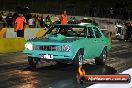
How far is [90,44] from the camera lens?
45.8 feet

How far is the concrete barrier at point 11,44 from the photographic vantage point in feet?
67.4

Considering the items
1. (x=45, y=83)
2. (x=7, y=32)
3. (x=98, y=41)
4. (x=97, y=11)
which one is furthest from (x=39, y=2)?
(x=45, y=83)

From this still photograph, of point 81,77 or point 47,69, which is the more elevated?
point 81,77

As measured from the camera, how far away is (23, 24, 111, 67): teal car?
12695 millimetres

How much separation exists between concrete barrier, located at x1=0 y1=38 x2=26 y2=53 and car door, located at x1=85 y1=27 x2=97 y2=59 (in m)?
7.26

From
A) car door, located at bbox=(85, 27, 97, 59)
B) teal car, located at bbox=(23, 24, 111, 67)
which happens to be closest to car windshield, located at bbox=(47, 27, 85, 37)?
teal car, located at bbox=(23, 24, 111, 67)

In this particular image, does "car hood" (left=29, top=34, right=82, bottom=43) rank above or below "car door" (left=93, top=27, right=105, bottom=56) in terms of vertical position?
above

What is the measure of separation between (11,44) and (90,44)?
8.04 m

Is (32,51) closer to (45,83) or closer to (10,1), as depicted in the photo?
(45,83)

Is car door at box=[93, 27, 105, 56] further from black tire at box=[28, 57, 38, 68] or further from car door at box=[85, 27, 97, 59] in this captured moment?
black tire at box=[28, 57, 38, 68]

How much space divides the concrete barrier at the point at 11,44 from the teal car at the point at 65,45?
686 centimetres

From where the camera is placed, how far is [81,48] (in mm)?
13219

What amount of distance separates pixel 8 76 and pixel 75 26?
11.7ft

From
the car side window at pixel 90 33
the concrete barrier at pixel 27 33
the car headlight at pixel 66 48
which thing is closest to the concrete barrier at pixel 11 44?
the concrete barrier at pixel 27 33
